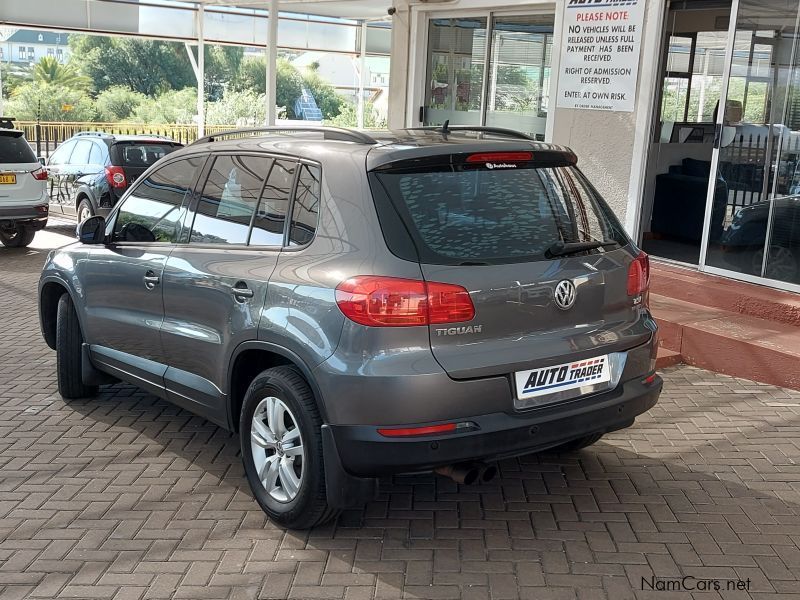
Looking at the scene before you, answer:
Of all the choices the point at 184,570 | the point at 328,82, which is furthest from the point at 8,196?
the point at 328,82

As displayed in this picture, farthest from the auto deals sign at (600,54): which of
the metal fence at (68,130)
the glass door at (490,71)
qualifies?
the metal fence at (68,130)

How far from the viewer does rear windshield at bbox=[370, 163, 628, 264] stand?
3.63 m

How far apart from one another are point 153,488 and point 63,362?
168 cm

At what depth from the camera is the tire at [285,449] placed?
147 inches

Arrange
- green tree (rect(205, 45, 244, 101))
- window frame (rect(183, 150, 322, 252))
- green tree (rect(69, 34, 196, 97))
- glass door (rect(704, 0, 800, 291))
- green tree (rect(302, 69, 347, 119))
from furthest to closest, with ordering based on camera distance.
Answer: green tree (rect(302, 69, 347, 119))
green tree (rect(205, 45, 244, 101))
green tree (rect(69, 34, 196, 97))
glass door (rect(704, 0, 800, 291))
window frame (rect(183, 150, 322, 252))

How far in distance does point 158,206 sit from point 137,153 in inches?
348

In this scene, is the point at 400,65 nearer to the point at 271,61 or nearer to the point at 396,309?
the point at 271,61

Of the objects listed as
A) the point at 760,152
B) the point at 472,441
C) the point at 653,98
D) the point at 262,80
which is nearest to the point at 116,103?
the point at 262,80

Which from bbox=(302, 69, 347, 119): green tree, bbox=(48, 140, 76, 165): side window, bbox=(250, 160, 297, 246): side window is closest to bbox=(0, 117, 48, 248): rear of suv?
bbox=(48, 140, 76, 165): side window

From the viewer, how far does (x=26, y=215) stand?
40.1 feet

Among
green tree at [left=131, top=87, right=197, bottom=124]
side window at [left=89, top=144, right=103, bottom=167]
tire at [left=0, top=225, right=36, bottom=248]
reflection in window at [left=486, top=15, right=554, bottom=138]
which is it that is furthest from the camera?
green tree at [left=131, top=87, right=197, bottom=124]

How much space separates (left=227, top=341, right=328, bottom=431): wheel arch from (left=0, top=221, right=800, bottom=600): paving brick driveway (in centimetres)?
49

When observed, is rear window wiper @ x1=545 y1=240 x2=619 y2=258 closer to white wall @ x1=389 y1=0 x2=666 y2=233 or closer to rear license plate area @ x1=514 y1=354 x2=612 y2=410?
rear license plate area @ x1=514 y1=354 x2=612 y2=410

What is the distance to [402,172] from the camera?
12.4ft
